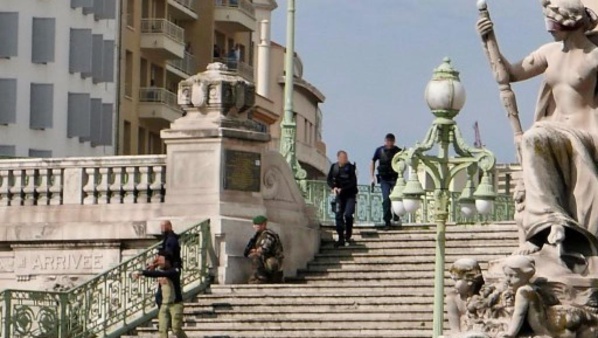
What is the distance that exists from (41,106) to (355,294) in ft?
108

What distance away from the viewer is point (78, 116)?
71.2m

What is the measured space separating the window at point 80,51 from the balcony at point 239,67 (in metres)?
12.9

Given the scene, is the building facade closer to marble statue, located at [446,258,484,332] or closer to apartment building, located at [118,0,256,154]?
apartment building, located at [118,0,256,154]

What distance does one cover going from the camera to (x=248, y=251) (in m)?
40.3

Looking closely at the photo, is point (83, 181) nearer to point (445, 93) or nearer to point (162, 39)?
point (445, 93)

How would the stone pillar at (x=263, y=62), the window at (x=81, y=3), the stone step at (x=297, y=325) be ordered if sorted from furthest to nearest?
the stone pillar at (x=263, y=62)
the window at (x=81, y=3)
the stone step at (x=297, y=325)

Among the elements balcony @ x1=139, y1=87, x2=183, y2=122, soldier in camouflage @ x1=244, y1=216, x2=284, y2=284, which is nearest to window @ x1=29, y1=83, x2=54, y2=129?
balcony @ x1=139, y1=87, x2=183, y2=122

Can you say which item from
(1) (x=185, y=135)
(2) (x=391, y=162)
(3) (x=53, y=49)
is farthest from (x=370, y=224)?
(3) (x=53, y=49)

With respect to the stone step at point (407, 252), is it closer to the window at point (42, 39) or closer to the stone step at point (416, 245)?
the stone step at point (416, 245)

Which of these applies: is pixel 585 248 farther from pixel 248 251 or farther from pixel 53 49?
pixel 53 49

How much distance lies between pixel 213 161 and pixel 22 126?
28.8 meters

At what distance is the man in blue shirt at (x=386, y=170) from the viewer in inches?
1720

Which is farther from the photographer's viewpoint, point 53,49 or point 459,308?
point 53,49


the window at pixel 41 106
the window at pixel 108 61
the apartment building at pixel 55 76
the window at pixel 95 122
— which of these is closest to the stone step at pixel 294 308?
the apartment building at pixel 55 76
